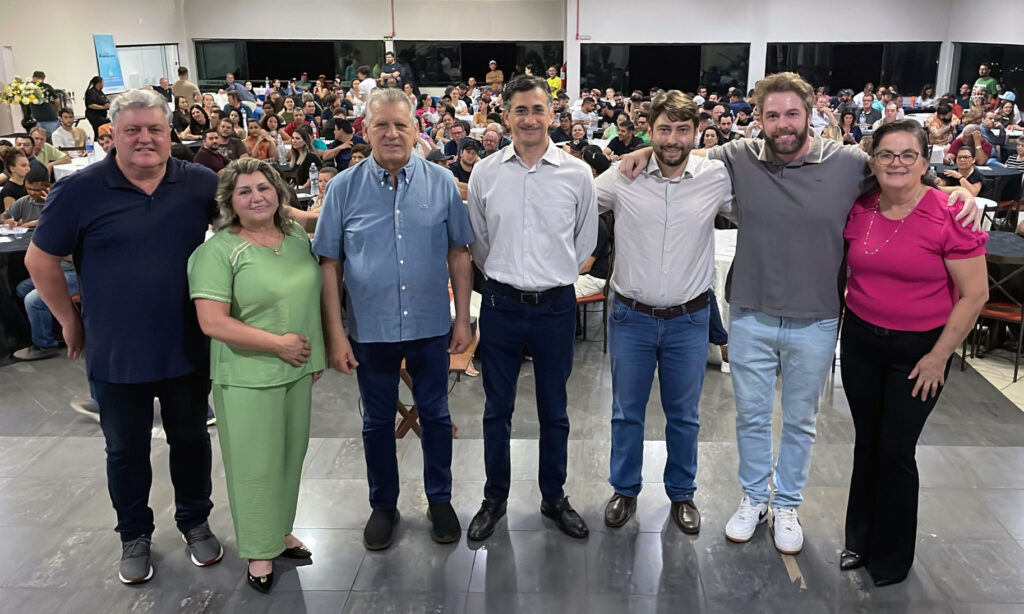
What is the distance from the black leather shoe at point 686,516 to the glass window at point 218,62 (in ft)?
60.9

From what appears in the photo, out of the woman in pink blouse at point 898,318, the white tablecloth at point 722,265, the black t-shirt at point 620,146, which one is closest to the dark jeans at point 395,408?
the woman in pink blouse at point 898,318

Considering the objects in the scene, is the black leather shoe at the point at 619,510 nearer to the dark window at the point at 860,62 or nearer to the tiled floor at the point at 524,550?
the tiled floor at the point at 524,550

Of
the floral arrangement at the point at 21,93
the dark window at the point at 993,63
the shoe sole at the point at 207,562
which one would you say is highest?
the dark window at the point at 993,63

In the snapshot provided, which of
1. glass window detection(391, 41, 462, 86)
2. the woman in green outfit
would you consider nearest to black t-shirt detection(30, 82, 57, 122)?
glass window detection(391, 41, 462, 86)

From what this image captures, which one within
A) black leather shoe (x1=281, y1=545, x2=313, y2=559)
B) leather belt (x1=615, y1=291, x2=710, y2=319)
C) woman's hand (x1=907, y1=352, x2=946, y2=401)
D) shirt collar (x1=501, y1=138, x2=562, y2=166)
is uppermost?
shirt collar (x1=501, y1=138, x2=562, y2=166)

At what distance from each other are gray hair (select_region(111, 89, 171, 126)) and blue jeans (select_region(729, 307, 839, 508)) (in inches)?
73.5

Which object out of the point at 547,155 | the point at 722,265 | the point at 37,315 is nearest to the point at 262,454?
the point at 547,155

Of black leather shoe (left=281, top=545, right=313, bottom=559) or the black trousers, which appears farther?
black leather shoe (left=281, top=545, right=313, bottom=559)

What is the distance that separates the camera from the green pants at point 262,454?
2486 mm

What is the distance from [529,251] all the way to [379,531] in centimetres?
106

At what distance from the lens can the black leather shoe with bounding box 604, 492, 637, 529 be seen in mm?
2912

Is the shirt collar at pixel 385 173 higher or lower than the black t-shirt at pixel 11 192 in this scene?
higher

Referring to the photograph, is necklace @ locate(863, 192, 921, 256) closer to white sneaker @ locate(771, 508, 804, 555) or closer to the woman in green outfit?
white sneaker @ locate(771, 508, 804, 555)

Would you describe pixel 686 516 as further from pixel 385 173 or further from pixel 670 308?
pixel 385 173
